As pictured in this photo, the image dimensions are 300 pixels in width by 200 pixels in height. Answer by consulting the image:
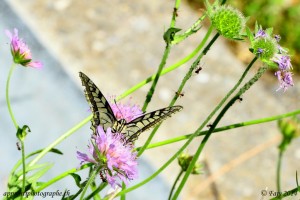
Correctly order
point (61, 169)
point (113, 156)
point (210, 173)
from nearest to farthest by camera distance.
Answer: point (113, 156)
point (61, 169)
point (210, 173)

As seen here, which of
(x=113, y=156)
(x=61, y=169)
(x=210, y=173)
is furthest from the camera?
(x=210, y=173)

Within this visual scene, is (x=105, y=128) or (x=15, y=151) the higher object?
(x=15, y=151)

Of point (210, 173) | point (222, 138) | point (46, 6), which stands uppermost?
point (46, 6)

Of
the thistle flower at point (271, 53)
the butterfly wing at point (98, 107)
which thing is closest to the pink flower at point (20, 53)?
the butterfly wing at point (98, 107)

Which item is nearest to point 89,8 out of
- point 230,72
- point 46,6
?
point 46,6

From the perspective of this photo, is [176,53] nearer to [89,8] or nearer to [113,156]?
[89,8]

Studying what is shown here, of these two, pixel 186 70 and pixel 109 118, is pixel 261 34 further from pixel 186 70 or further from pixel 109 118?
pixel 186 70

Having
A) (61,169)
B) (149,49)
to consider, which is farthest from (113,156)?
(149,49)

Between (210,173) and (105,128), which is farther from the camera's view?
(210,173)

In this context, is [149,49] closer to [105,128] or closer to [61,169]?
[61,169]
